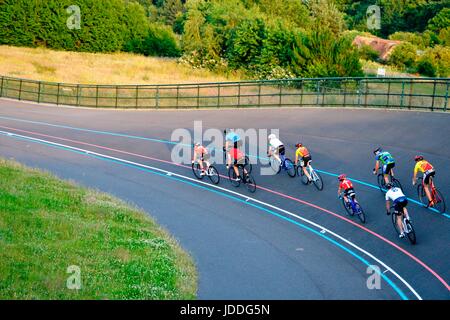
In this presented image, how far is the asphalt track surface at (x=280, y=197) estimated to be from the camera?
52.2 ft

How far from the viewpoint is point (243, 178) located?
79.7ft

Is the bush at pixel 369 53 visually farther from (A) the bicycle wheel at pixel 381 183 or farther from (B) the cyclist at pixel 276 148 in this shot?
(A) the bicycle wheel at pixel 381 183

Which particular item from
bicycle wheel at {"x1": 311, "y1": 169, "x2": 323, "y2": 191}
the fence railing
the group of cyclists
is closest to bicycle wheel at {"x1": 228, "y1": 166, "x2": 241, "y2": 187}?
the group of cyclists

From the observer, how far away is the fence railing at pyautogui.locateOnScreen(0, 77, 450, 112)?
3375cm

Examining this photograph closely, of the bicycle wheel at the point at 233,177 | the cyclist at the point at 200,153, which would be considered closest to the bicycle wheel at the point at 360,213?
the bicycle wheel at the point at 233,177

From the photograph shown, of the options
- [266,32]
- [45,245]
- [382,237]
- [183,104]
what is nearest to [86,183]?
[45,245]

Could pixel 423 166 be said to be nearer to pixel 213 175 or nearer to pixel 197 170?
pixel 213 175

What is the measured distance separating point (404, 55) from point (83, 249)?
181 feet

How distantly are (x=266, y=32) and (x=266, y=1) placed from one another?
3083 centimetres

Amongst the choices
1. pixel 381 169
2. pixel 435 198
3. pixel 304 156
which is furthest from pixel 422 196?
pixel 304 156

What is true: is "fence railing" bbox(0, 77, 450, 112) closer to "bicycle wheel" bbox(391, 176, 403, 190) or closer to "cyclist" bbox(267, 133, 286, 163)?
"cyclist" bbox(267, 133, 286, 163)

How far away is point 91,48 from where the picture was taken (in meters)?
80.0

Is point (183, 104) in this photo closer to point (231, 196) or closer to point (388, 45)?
point (231, 196)

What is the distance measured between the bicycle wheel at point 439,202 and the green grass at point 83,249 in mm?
7220
